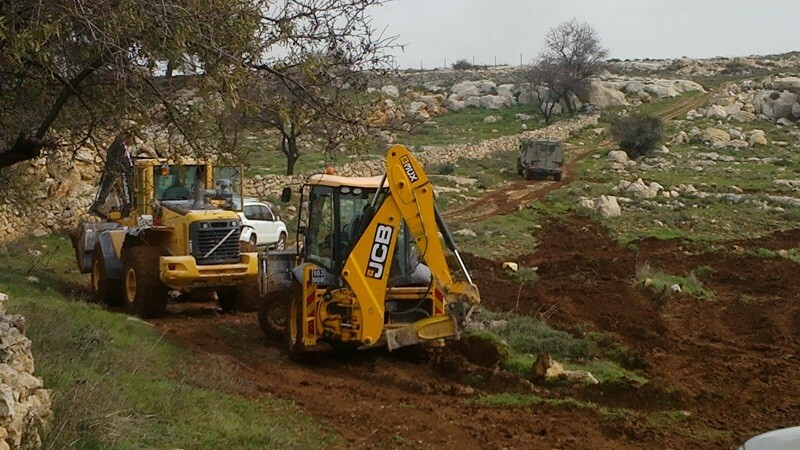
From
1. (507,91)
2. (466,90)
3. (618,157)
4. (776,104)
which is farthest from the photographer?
(466,90)

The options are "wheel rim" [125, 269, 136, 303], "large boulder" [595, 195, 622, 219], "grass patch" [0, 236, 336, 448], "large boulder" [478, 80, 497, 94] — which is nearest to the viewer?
"grass patch" [0, 236, 336, 448]

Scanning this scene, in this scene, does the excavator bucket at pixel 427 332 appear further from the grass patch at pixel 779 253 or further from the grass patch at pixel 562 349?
the grass patch at pixel 779 253

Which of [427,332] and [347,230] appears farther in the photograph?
[347,230]

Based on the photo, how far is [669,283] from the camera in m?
19.4

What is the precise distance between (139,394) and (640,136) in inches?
1637

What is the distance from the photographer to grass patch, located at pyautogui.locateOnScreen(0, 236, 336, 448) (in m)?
6.75

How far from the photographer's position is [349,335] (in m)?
11.5

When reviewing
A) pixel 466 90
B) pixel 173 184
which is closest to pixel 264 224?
pixel 173 184

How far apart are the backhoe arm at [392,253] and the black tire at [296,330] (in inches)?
41.8

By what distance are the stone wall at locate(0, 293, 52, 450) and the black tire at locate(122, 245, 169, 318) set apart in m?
7.86

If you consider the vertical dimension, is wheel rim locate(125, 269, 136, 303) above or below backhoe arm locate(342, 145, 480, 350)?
below

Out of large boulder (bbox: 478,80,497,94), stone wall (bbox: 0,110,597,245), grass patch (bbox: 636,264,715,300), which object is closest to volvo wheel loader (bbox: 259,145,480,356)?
stone wall (bbox: 0,110,597,245)

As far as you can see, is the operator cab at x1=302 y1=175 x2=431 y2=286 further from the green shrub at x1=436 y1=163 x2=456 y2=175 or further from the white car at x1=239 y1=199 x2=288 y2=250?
the green shrub at x1=436 y1=163 x2=456 y2=175

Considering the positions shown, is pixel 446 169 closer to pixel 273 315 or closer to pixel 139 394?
pixel 273 315
